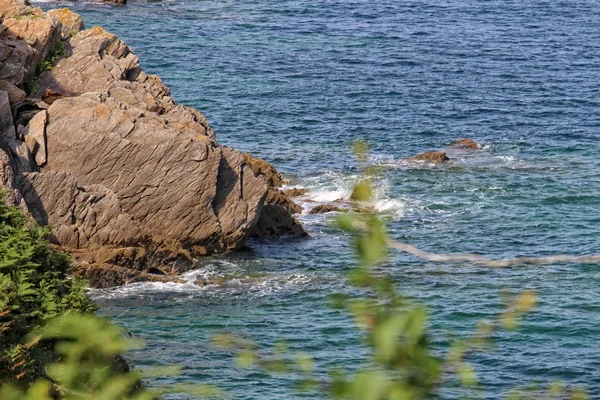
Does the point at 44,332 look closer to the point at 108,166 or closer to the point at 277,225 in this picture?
the point at 108,166

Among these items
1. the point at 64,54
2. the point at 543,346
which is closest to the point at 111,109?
the point at 64,54

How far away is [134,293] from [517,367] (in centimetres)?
1334

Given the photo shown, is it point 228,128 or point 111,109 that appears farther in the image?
point 228,128

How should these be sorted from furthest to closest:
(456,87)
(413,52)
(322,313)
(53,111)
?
(413,52)
(456,87)
(53,111)
(322,313)

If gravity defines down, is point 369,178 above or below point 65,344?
above

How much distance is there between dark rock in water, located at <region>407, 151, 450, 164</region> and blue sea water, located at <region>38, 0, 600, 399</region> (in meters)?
0.92

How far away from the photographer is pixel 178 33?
285 ft

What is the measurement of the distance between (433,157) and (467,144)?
3.85 metres

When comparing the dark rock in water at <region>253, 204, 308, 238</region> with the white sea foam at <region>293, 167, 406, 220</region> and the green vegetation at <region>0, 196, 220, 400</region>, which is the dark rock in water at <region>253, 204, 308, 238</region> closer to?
the white sea foam at <region>293, 167, 406, 220</region>

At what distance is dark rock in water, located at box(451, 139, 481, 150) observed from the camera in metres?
61.7

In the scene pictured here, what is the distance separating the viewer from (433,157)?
58.7m

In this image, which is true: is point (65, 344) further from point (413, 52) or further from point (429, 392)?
point (413, 52)

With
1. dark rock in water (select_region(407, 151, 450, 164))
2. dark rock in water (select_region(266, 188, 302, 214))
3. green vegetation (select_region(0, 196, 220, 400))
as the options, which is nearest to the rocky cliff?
dark rock in water (select_region(266, 188, 302, 214))

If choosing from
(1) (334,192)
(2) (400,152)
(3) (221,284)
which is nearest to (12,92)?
(3) (221,284)
